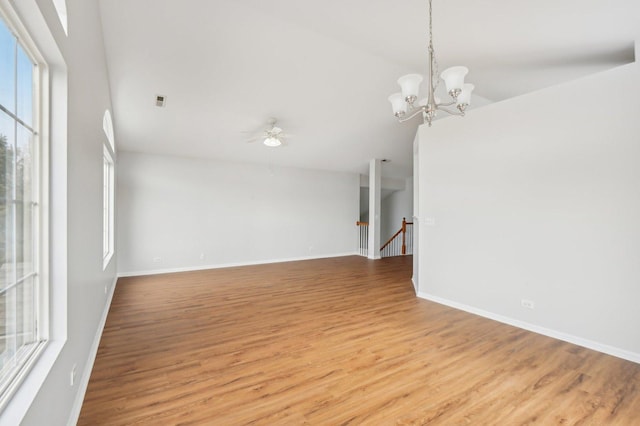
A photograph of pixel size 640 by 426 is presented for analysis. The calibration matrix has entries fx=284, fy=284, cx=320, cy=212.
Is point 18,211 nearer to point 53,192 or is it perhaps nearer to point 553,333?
point 53,192

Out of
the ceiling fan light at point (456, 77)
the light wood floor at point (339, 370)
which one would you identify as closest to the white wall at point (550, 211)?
the light wood floor at point (339, 370)

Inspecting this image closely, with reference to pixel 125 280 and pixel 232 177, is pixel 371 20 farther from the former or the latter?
pixel 125 280

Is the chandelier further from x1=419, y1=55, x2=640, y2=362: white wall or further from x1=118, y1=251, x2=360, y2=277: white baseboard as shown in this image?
x1=118, y1=251, x2=360, y2=277: white baseboard

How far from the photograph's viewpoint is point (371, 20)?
2936 mm

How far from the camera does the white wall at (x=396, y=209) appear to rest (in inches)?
413

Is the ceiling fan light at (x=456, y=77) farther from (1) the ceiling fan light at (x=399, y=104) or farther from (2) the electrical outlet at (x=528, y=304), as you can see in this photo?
(2) the electrical outlet at (x=528, y=304)

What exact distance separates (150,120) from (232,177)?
2.38 meters

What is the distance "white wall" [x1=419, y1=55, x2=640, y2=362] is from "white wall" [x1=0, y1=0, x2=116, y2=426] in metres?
4.20

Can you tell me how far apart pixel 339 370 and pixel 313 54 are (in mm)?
3758

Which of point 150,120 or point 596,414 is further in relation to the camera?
point 150,120

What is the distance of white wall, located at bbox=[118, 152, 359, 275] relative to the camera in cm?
593

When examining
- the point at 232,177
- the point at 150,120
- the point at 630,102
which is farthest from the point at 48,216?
the point at 232,177

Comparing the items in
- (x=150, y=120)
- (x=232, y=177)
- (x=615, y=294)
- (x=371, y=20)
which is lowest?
(x=615, y=294)

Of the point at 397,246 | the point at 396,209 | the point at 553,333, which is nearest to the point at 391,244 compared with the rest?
the point at 397,246
